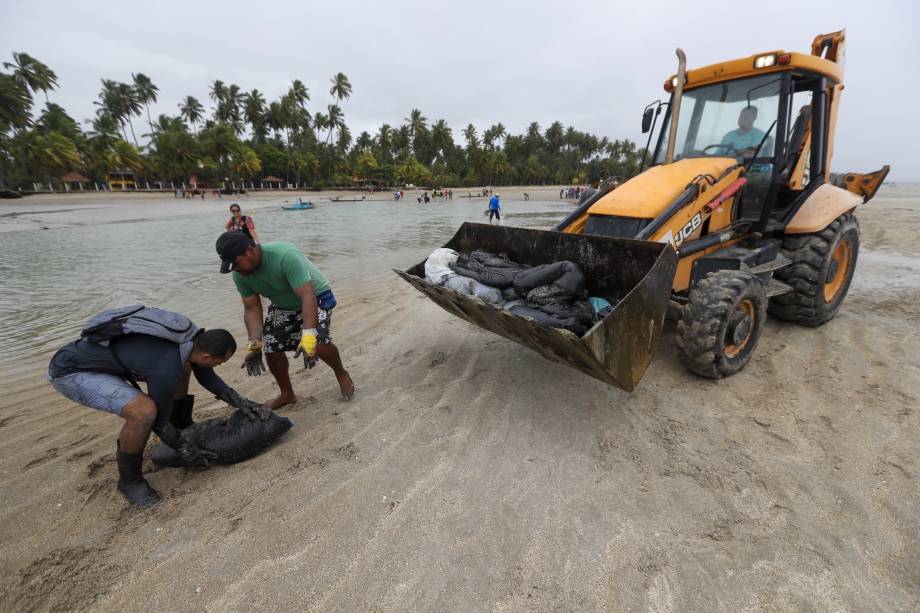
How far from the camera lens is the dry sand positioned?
1845mm

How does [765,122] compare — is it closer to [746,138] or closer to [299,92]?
[746,138]

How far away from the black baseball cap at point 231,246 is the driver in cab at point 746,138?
4691 millimetres

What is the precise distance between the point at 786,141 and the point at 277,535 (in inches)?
212

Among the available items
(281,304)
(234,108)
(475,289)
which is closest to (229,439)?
(281,304)

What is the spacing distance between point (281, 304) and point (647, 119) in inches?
173

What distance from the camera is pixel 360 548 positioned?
6.68 ft

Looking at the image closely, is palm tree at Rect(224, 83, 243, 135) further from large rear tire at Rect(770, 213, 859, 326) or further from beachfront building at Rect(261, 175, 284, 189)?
large rear tire at Rect(770, 213, 859, 326)

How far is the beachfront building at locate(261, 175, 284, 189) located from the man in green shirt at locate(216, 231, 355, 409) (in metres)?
65.8

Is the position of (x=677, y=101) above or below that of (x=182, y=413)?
above

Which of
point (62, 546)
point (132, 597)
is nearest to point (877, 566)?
point (132, 597)

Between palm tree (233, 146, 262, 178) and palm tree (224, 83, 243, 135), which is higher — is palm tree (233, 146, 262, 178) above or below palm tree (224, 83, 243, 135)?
below

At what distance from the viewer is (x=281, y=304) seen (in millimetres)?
3264

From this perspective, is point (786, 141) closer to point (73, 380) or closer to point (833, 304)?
point (833, 304)

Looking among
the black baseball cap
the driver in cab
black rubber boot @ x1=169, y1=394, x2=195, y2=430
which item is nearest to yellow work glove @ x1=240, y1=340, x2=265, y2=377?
black rubber boot @ x1=169, y1=394, x2=195, y2=430
